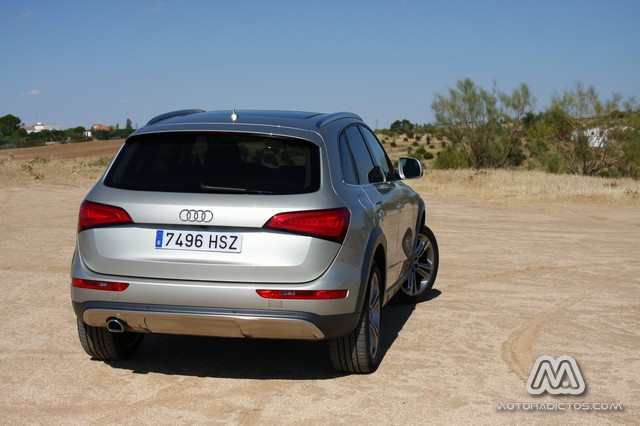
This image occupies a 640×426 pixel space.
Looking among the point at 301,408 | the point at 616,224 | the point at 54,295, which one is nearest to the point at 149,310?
the point at 301,408

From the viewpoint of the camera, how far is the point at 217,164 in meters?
6.02

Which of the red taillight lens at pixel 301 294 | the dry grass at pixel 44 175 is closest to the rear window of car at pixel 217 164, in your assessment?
the red taillight lens at pixel 301 294

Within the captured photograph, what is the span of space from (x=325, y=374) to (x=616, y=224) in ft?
47.5

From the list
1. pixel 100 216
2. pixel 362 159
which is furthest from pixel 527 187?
pixel 100 216

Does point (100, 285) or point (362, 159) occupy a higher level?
point (362, 159)

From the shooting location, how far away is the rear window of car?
231 inches

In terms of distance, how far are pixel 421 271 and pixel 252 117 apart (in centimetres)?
361

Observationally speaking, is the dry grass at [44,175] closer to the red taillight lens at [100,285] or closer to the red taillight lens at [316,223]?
the red taillight lens at [100,285]

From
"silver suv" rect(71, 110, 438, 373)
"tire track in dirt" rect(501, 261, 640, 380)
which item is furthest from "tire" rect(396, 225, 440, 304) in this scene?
"silver suv" rect(71, 110, 438, 373)

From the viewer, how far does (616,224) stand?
64.4 ft

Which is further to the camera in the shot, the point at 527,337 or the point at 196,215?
the point at 527,337

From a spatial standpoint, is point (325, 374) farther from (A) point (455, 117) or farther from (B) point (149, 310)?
(A) point (455, 117)

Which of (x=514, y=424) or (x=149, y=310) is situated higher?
(x=149, y=310)

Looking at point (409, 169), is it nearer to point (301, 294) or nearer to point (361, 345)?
point (361, 345)
